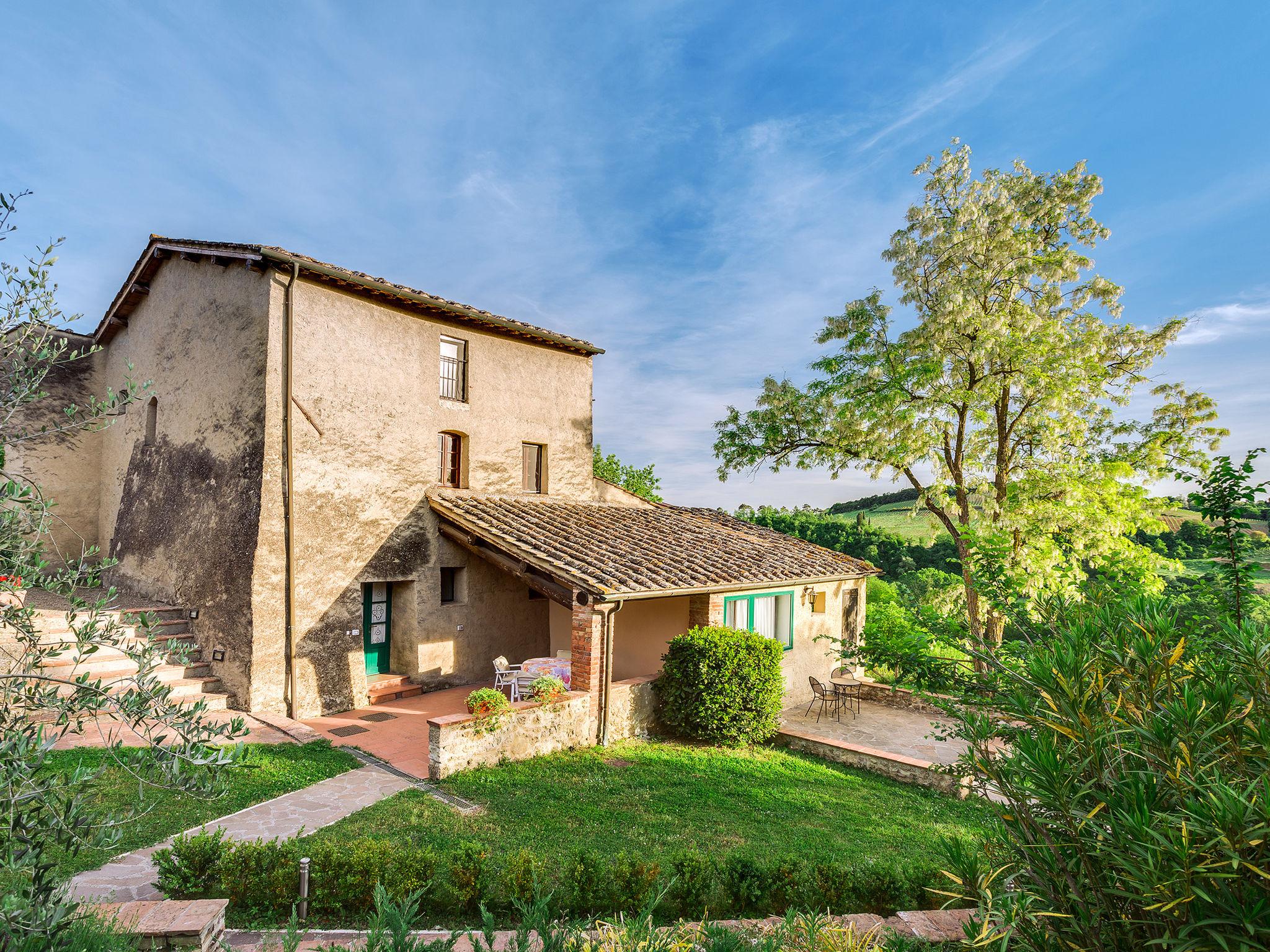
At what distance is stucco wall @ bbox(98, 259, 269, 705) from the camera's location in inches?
439

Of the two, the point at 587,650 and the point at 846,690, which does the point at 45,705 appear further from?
the point at 846,690

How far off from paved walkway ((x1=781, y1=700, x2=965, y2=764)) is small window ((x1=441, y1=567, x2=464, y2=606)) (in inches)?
295

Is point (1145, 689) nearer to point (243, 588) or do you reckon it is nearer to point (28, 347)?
point (28, 347)

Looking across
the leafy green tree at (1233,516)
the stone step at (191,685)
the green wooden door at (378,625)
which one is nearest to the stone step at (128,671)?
the stone step at (191,685)

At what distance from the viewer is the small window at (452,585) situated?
1362 centimetres

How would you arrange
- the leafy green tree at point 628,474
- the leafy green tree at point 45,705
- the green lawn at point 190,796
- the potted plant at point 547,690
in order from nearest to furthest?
the leafy green tree at point 45,705, the green lawn at point 190,796, the potted plant at point 547,690, the leafy green tree at point 628,474

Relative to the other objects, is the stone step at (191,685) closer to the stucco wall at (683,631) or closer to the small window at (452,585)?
the small window at (452,585)

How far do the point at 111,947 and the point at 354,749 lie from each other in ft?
20.8

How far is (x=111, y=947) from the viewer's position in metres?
3.52

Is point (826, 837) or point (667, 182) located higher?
point (667, 182)

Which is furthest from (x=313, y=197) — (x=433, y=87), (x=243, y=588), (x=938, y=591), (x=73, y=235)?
A: (x=938, y=591)

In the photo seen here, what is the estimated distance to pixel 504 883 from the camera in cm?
521

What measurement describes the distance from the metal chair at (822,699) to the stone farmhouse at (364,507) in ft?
2.22

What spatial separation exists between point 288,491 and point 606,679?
6683 mm
